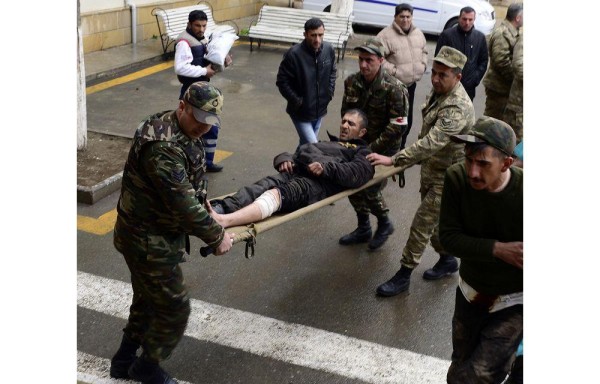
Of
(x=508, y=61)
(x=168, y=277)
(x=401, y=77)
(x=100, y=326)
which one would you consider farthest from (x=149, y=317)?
(x=508, y=61)

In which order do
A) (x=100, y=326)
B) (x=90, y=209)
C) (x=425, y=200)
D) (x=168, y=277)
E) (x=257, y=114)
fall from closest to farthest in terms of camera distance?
(x=168, y=277)
(x=100, y=326)
(x=425, y=200)
(x=90, y=209)
(x=257, y=114)

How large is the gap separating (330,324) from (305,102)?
2690 mm

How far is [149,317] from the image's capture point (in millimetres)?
4402

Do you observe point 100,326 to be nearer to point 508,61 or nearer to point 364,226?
point 364,226

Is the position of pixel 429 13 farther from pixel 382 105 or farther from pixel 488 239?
pixel 488 239

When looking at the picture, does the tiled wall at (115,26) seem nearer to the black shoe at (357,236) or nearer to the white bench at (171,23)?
the white bench at (171,23)

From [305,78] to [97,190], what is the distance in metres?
2.37

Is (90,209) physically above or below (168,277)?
below

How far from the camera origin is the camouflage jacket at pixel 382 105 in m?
6.15

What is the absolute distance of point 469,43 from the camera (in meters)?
8.77

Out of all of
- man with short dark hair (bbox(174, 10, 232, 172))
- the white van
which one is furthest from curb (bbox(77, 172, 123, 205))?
the white van

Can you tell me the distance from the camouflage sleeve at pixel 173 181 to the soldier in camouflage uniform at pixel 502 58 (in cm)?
569

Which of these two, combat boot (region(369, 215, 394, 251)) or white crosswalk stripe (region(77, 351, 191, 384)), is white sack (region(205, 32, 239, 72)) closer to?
combat boot (region(369, 215, 394, 251))

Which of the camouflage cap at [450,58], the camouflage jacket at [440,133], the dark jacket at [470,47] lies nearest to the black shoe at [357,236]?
the camouflage jacket at [440,133]
